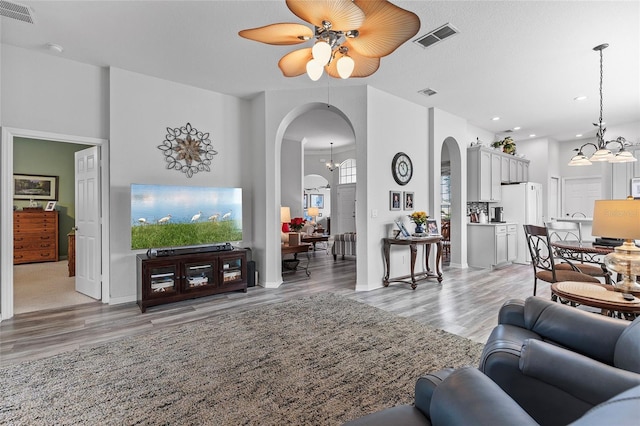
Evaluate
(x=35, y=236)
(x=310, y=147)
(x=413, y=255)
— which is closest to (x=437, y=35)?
(x=413, y=255)

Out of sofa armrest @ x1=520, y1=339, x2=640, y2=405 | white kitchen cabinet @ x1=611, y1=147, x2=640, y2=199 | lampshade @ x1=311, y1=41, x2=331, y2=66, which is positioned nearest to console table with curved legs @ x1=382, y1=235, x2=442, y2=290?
lampshade @ x1=311, y1=41, x2=331, y2=66

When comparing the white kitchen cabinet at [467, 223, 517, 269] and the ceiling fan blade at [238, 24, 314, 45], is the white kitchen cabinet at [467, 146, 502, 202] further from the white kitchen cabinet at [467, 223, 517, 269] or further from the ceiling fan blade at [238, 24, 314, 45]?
the ceiling fan blade at [238, 24, 314, 45]

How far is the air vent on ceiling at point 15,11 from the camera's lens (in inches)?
106

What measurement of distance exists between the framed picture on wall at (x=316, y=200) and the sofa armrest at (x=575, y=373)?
12.5 m

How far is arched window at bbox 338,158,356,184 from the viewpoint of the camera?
10047 millimetres

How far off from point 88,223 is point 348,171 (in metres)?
7.45

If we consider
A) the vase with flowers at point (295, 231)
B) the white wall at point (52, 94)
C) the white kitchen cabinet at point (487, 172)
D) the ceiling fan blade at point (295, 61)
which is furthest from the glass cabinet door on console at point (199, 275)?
the white kitchen cabinet at point (487, 172)

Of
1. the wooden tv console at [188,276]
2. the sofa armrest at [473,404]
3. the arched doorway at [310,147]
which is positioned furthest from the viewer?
the arched doorway at [310,147]

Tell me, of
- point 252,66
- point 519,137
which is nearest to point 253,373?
point 252,66

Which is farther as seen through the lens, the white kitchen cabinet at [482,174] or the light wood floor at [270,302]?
the white kitchen cabinet at [482,174]

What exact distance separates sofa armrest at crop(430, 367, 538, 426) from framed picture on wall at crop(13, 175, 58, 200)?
8922mm

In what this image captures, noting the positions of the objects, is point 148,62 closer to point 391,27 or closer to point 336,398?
point 391,27

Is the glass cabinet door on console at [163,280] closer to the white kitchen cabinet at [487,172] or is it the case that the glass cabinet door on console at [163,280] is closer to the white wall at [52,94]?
the white wall at [52,94]

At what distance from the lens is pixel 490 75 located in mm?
4188
